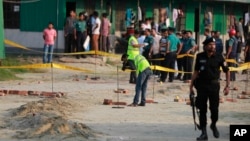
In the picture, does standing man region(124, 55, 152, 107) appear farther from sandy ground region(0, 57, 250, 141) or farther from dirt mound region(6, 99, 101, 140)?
dirt mound region(6, 99, 101, 140)

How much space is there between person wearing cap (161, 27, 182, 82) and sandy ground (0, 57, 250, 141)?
490mm

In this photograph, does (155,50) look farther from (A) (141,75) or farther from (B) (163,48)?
(A) (141,75)

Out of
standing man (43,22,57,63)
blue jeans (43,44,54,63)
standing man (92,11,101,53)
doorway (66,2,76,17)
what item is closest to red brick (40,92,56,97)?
blue jeans (43,44,54,63)

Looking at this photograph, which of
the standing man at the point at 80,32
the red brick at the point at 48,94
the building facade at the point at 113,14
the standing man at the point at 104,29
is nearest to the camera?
the red brick at the point at 48,94

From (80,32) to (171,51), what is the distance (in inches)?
253

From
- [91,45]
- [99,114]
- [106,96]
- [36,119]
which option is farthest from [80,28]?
[36,119]

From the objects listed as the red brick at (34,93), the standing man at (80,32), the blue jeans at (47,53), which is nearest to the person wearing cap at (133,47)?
the red brick at (34,93)

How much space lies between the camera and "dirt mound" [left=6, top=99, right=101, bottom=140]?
1445cm

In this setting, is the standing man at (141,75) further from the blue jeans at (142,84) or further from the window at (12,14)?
the window at (12,14)

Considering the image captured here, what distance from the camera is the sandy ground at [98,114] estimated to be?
14695mm

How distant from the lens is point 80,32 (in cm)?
3322

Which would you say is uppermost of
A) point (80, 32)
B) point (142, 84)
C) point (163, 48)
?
point (80, 32)

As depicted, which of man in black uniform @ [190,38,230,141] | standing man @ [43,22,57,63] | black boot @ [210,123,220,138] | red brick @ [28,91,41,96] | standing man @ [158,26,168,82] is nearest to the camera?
man in black uniform @ [190,38,230,141]

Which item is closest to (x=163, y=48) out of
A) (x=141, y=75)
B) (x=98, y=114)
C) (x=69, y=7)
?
(x=141, y=75)
